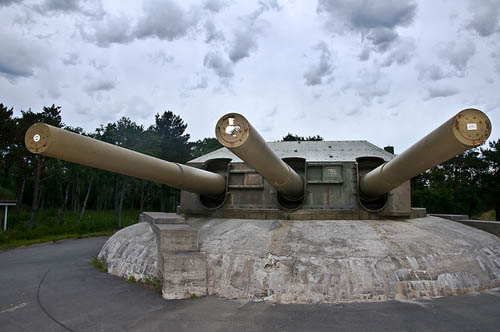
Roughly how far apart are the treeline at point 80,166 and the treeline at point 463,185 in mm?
23743

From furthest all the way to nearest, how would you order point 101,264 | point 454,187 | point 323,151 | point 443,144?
point 454,187, point 323,151, point 101,264, point 443,144

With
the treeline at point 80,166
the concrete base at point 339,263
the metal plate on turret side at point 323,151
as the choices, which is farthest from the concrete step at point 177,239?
the treeline at point 80,166

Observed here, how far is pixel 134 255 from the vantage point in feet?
25.5

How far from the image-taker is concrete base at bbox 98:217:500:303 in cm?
591

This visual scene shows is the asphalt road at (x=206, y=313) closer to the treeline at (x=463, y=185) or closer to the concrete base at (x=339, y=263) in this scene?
the concrete base at (x=339, y=263)

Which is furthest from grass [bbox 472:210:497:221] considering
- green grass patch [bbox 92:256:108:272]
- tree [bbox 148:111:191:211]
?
green grass patch [bbox 92:256:108:272]

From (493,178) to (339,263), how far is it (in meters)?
30.2

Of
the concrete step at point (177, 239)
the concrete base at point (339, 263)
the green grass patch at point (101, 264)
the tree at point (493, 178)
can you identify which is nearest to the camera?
the concrete base at point (339, 263)

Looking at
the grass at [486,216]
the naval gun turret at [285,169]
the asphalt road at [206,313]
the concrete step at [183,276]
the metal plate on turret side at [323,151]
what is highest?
the metal plate on turret side at [323,151]

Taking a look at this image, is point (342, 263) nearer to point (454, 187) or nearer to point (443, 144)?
point (443, 144)

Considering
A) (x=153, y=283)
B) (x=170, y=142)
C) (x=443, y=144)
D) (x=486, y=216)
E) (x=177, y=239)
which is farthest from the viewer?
(x=170, y=142)

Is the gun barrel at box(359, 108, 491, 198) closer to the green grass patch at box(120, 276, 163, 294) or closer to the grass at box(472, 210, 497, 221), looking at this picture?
the green grass patch at box(120, 276, 163, 294)

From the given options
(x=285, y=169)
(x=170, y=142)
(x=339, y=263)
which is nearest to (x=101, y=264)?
(x=285, y=169)

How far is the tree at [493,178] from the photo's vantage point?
93.3 ft
